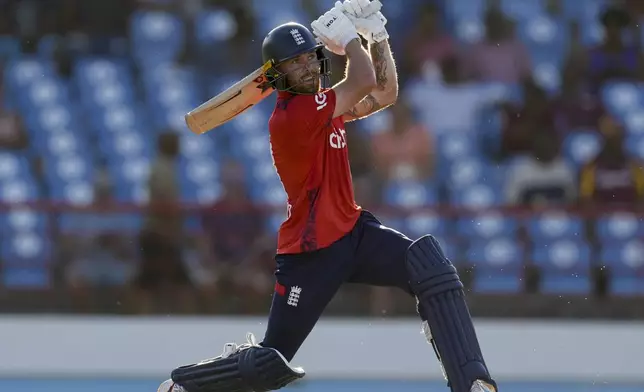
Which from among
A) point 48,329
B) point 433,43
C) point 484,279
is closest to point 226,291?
point 48,329

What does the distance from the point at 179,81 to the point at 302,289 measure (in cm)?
668

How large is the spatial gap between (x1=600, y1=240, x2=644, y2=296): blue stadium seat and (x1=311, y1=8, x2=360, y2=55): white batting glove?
4673mm

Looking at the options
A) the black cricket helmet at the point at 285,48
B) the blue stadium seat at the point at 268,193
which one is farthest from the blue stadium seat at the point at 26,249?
the black cricket helmet at the point at 285,48

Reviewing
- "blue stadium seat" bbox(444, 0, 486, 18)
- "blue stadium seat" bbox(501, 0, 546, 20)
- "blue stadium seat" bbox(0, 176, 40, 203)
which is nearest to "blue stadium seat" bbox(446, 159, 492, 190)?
"blue stadium seat" bbox(444, 0, 486, 18)

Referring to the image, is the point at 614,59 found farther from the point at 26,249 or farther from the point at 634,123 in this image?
the point at 26,249

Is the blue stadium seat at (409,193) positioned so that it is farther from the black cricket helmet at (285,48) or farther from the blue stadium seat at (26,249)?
the black cricket helmet at (285,48)

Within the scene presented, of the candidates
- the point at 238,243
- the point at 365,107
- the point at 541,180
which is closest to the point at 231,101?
the point at 365,107

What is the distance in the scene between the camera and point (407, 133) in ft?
35.3

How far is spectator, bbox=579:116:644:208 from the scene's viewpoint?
10.3m

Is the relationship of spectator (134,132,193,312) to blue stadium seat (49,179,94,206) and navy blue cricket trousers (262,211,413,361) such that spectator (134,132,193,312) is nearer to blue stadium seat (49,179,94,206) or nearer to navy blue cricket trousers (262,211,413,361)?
blue stadium seat (49,179,94,206)

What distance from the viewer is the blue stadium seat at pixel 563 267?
9.57 meters

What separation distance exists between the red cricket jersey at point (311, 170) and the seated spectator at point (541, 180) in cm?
492

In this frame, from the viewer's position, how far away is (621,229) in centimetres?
967

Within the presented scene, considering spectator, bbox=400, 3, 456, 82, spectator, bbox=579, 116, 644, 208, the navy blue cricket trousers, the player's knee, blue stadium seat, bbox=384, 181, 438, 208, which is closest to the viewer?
the player's knee
